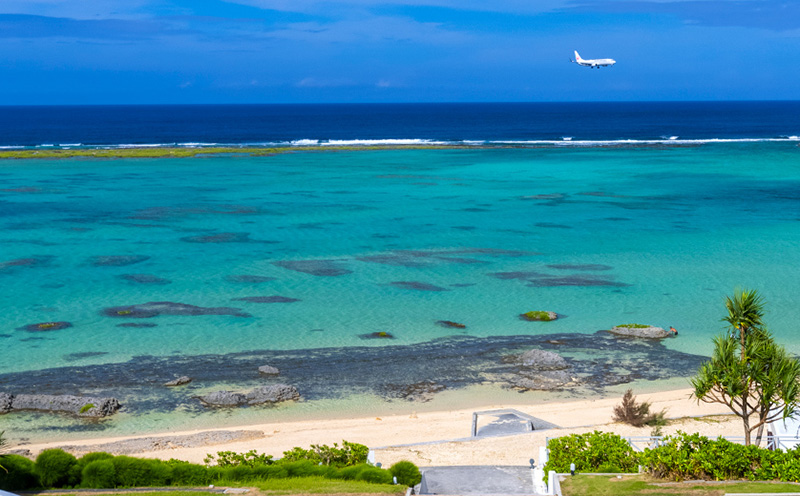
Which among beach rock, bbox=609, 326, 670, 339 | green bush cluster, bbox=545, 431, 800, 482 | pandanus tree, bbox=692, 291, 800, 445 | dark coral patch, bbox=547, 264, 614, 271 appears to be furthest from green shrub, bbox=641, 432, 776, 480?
dark coral patch, bbox=547, 264, 614, 271

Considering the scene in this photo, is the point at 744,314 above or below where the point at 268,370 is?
above

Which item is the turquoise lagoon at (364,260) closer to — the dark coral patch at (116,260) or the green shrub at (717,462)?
the dark coral patch at (116,260)

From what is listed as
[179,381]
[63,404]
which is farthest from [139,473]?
[179,381]

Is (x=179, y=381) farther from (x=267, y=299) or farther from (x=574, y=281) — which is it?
(x=574, y=281)

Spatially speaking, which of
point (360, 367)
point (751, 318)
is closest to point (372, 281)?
Result: point (360, 367)

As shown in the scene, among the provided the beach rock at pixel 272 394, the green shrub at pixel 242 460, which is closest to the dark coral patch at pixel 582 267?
the beach rock at pixel 272 394

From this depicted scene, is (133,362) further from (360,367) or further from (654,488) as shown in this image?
(654,488)

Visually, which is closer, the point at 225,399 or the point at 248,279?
the point at 225,399
